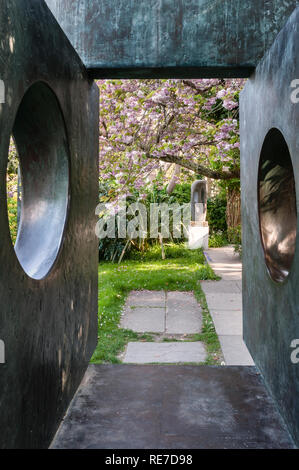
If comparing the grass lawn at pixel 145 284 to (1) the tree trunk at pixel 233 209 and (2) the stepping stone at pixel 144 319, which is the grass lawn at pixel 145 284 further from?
(1) the tree trunk at pixel 233 209

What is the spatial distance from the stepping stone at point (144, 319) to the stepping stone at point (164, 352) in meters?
0.55

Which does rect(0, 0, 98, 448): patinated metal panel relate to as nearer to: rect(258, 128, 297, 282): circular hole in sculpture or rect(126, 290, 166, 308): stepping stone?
rect(258, 128, 297, 282): circular hole in sculpture

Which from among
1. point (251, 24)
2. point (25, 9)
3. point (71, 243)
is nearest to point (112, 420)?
point (71, 243)

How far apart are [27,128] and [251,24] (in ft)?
5.55

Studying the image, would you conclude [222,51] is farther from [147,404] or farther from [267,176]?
[147,404]

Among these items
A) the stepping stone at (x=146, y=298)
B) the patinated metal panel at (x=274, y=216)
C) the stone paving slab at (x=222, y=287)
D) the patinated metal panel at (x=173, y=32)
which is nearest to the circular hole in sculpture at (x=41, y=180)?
the patinated metal panel at (x=173, y=32)

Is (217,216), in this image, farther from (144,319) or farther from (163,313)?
(144,319)

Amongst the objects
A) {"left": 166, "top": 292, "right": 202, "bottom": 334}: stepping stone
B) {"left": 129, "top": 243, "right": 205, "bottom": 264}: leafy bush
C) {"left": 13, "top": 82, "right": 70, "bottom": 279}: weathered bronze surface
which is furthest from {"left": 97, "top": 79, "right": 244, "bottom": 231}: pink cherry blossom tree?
{"left": 129, "top": 243, "right": 205, "bottom": 264}: leafy bush

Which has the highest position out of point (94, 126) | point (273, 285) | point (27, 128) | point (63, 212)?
point (94, 126)

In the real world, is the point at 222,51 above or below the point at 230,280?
above

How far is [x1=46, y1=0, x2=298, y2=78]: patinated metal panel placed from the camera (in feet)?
9.30

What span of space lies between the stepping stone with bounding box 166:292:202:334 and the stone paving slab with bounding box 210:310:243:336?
23cm

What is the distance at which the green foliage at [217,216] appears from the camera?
563 inches

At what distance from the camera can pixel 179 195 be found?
13953 mm
